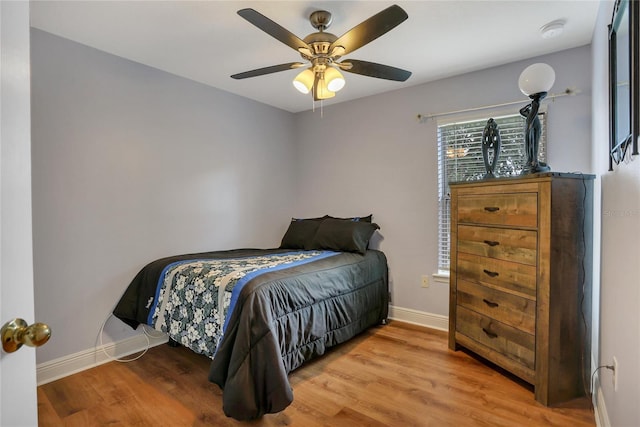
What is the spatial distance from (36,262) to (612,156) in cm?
330

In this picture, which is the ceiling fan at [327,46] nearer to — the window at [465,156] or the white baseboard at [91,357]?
the window at [465,156]

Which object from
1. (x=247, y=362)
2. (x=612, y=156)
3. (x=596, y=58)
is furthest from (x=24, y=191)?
(x=596, y=58)

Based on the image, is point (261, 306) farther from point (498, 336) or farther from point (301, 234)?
point (301, 234)

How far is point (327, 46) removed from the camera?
1.85 meters

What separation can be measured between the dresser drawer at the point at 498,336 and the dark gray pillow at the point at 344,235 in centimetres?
104

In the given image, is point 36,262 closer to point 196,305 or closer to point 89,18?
point 196,305

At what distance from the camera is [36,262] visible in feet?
7.07

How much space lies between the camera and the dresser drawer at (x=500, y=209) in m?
1.97

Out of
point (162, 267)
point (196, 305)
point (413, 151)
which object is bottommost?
point (196, 305)

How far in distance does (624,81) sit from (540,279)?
1.09 meters

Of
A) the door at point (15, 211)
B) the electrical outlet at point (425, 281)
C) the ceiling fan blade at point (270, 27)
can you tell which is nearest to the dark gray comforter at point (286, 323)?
the electrical outlet at point (425, 281)

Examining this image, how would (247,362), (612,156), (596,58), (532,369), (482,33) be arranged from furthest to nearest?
(482,33), (596,58), (532,369), (247,362), (612,156)

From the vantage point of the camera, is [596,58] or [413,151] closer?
[596,58]

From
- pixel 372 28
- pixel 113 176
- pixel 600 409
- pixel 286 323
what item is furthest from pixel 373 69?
pixel 600 409
